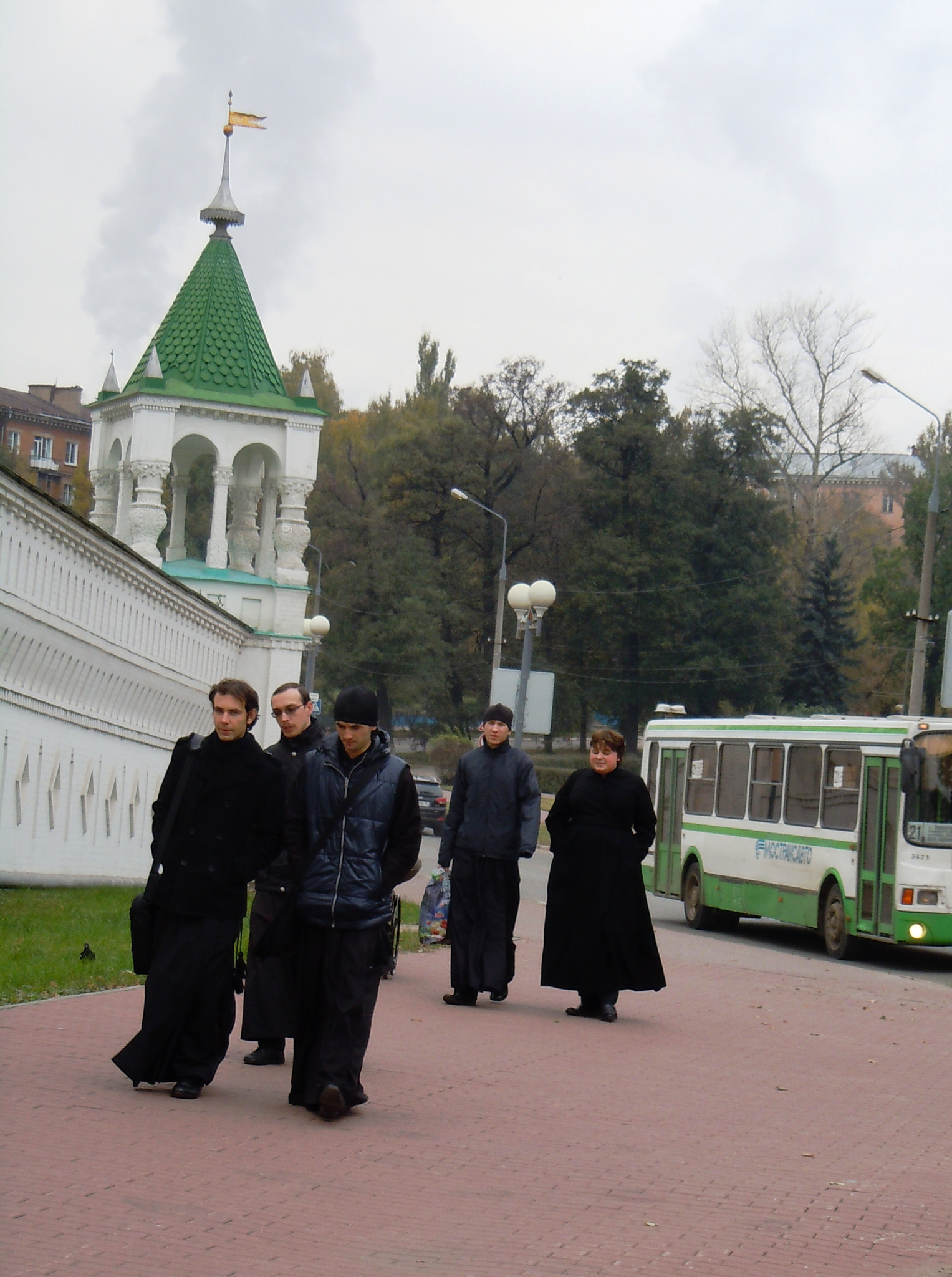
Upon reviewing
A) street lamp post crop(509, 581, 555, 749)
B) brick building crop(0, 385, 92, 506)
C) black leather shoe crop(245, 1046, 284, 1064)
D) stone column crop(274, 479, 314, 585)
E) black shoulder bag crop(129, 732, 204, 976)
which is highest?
brick building crop(0, 385, 92, 506)

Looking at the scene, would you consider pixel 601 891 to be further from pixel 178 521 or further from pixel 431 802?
pixel 431 802

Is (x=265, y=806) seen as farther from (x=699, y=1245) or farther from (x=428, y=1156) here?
(x=699, y=1245)

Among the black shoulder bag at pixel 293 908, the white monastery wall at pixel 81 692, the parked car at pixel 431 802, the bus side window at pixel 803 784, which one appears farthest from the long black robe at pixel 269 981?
the parked car at pixel 431 802

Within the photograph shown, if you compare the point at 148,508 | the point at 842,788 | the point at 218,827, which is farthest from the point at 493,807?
the point at 148,508

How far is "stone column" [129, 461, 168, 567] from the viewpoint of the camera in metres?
26.3

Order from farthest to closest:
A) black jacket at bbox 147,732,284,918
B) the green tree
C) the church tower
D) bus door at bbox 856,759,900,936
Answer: the green tree < the church tower < bus door at bbox 856,759,900,936 < black jacket at bbox 147,732,284,918

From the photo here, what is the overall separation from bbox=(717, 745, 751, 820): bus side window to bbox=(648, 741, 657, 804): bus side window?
2044mm

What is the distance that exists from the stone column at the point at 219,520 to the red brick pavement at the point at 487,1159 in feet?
58.3

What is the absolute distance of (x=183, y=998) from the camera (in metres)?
7.00

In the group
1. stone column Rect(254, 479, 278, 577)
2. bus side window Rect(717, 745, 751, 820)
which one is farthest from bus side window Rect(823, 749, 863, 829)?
stone column Rect(254, 479, 278, 577)

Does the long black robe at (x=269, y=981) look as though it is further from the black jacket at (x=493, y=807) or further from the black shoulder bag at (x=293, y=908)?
the black jacket at (x=493, y=807)

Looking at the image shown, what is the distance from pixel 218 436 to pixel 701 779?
9465mm

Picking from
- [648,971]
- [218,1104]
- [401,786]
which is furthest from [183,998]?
[648,971]

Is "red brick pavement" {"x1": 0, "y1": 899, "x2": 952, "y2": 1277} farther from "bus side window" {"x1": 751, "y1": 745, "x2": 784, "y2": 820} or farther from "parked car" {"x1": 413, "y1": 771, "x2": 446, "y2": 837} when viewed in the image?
"parked car" {"x1": 413, "y1": 771, "x2": 446, "y2": 837}
